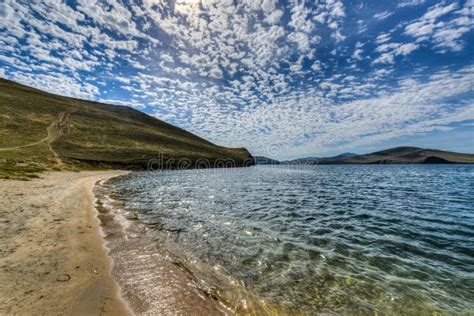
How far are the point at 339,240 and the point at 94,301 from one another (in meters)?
12.4

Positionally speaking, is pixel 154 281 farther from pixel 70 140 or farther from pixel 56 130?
pixel 56 130

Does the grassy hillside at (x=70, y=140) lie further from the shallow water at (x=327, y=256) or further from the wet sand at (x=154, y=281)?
the shallow water at (x=327, y=256)

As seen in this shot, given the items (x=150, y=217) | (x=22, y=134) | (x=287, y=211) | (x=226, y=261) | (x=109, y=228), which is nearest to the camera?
(x=226, y=261)

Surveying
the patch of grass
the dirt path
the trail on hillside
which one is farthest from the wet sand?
the dirt path

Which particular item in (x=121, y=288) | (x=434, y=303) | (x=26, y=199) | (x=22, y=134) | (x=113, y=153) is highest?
(x=22, y=134)

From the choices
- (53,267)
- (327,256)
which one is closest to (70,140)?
(53,267)

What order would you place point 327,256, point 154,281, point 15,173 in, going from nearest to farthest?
point 154,281, point 327,256, point 15,173

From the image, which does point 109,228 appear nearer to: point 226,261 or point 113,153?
point 226,261

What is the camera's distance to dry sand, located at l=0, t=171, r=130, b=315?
21.5ft

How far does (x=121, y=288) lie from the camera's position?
25.7 ft

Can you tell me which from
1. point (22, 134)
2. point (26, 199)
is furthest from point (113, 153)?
point (26, 199)

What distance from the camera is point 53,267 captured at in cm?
885

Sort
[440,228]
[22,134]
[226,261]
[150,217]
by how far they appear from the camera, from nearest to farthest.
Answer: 1. [226,261]
2. [440,228]
3. [150,217]
4. [22,134]

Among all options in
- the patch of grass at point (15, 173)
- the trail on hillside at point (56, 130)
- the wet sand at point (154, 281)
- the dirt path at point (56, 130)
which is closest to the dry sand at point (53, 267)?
the wet sand at point (154, 281)
